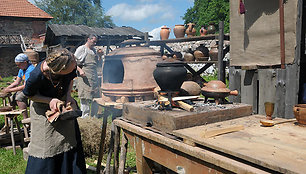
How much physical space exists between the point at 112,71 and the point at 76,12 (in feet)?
124

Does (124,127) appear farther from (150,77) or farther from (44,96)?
(150,77)

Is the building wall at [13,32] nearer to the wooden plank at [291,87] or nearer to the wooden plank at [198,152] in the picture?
the wooden plank at [291,87]

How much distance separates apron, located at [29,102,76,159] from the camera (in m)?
2.52

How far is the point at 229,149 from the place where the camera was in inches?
64.4

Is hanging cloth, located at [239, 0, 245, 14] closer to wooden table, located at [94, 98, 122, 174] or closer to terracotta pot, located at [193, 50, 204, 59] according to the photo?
wooden table, located at [94, 98, 122, 174]

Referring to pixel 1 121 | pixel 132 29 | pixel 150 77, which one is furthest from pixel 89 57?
pixel 132 29

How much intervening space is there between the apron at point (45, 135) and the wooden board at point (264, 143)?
1.27 m

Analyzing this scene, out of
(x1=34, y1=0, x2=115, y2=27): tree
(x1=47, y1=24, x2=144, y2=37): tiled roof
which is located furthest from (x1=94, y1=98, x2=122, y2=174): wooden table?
(x1=34, y1=0, x2=115, y2=27): tree

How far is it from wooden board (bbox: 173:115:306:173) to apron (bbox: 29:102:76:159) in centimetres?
127

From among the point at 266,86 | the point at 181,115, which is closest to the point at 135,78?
the point at 181,115

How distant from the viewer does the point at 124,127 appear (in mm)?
2689

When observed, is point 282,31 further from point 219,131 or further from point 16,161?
point 16,161

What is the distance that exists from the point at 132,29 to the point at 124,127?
12.8m

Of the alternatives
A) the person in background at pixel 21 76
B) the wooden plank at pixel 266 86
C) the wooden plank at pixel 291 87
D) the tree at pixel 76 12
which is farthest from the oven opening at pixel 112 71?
the tree at pixel 76 12
